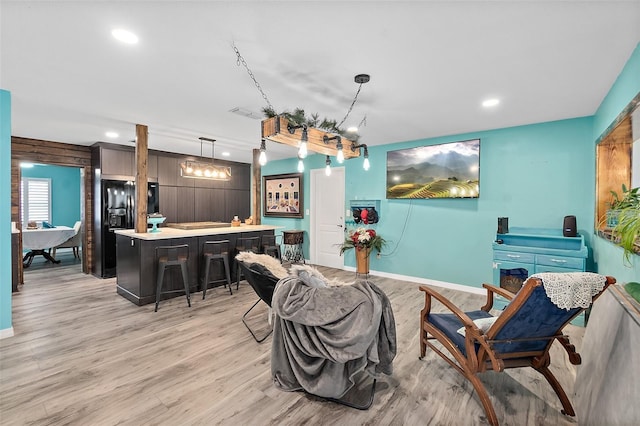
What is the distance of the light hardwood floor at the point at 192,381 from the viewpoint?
1908 mm

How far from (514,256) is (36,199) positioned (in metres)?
10.7

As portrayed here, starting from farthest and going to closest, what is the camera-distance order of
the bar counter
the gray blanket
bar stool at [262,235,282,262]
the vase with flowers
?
1. the vase with flowers
2. bar stool at [262,235,282,262]
3. the bar counter
4. the gray blanket

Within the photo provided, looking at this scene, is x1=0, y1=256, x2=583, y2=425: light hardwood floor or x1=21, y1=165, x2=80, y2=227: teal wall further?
x1=21, y1=165, x2=80, y2=227: teal wall

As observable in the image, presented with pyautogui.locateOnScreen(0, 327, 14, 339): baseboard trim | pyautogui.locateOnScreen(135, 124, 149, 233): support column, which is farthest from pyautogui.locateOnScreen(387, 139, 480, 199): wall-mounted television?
pyautogui.locateOnScreen(0, 327, 14, 339): baseboard trim

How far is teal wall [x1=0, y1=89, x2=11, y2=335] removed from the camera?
2.95 meters

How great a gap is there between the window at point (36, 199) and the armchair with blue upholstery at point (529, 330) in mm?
10019

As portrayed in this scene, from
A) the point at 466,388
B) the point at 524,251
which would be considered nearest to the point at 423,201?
the point at 524,251

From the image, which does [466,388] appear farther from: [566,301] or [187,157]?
[187,157]

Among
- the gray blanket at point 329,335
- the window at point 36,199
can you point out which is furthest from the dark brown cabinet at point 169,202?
the gray blanket at point 329,335

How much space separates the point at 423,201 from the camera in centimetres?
506

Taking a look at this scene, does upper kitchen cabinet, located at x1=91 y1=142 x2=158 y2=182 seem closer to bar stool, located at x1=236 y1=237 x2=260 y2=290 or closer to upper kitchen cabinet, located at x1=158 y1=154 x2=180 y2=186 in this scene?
upper kitchen cabinet, located at x1=158 y1=154 x2=180 y2=186

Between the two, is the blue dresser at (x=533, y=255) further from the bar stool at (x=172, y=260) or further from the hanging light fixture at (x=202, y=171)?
the hanging light fixture at (x=202, y=171)

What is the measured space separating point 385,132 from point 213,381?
392 cm

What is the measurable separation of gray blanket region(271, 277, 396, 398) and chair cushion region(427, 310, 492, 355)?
419 mm
